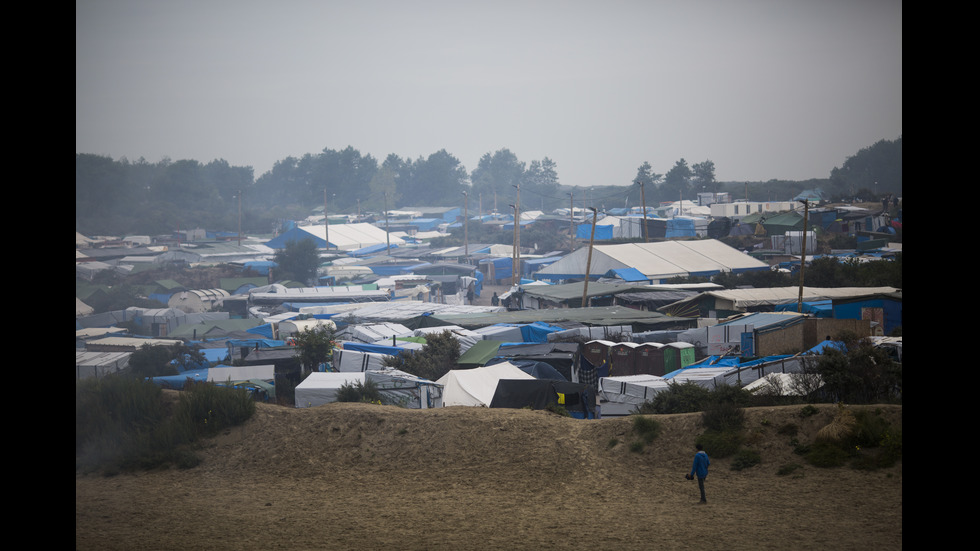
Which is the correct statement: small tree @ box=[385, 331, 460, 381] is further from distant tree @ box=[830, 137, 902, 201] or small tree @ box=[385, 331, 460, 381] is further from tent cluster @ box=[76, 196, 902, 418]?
distant tree @ box=[830, 137, 902, 201]

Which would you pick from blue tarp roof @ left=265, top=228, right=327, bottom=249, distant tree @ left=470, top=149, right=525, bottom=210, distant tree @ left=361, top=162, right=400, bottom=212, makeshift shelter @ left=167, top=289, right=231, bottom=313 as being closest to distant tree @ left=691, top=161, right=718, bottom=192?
distant tree @ left=470, top=149, right=525, bottom=210

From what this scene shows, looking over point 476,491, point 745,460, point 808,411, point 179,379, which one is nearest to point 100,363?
point 179,379

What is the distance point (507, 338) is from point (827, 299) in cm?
801

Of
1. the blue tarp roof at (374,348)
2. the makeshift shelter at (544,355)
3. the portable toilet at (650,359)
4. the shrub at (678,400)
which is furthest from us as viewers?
the blue tarp roof at (374,348)

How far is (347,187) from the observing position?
9012 cm

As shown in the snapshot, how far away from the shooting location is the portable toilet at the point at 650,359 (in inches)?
510

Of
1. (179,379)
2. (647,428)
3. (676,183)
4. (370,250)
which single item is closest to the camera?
(647,428)

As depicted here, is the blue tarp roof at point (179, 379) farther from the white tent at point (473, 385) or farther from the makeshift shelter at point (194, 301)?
the makeshift shelter at point (194, 301)

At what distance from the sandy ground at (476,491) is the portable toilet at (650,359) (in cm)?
431

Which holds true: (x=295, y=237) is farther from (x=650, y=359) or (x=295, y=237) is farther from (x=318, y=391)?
(x=318, y=391)

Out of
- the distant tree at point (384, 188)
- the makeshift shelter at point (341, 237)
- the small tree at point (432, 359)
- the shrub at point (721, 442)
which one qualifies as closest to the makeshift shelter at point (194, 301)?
the small tree at point (432, 359)

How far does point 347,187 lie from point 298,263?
188 ft

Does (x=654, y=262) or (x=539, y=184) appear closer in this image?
(x=654, y=262)
